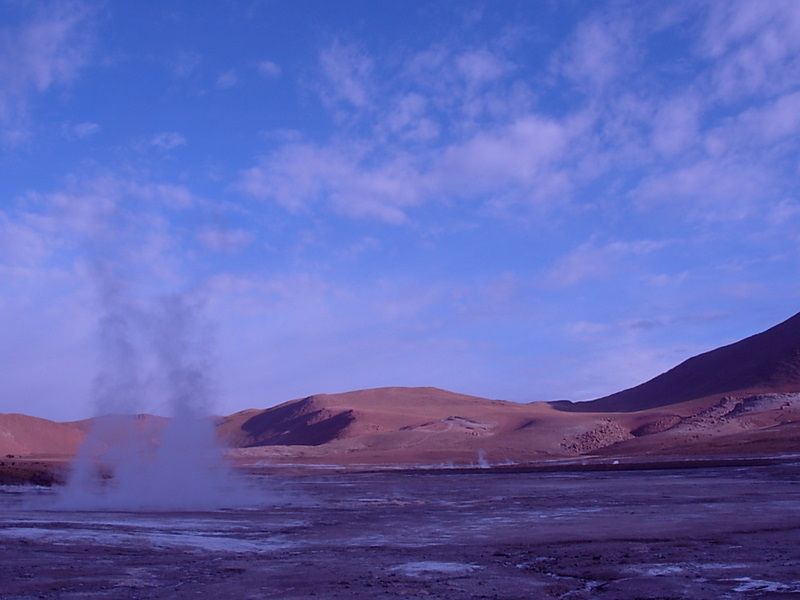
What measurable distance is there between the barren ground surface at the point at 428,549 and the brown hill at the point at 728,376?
3078 inches

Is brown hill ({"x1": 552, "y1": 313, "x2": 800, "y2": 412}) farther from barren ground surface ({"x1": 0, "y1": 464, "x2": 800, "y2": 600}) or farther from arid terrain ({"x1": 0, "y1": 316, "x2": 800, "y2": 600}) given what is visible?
barren ground surface ({"x1": 0, "y1": 464, "x2": 800, "y2": 600})

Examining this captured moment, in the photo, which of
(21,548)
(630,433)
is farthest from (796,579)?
(630,433)

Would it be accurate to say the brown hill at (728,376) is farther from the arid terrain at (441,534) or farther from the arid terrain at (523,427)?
the arid terrain at (441,534)

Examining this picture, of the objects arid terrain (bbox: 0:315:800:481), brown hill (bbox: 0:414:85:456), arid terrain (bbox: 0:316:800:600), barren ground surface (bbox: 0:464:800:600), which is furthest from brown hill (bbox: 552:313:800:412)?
barren ground surface (bbox: 0:464:800:600)

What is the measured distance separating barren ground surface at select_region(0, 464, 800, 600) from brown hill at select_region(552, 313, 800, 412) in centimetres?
7819

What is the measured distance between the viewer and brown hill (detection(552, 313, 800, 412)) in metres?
99.3

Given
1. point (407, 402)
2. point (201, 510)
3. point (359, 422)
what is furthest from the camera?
point (407, 402)

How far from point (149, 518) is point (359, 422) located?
251 feet

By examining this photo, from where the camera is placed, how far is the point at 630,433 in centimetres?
8169

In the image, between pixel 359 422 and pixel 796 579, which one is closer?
pixel 796 579

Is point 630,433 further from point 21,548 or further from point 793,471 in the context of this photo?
point 21,548

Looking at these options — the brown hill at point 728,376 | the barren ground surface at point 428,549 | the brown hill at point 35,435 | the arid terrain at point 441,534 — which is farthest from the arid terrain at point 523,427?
the barren ground surface at point 428,549

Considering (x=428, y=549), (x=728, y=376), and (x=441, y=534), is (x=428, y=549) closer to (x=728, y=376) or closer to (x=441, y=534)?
(x=441, y=534)

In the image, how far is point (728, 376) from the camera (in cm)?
11112
